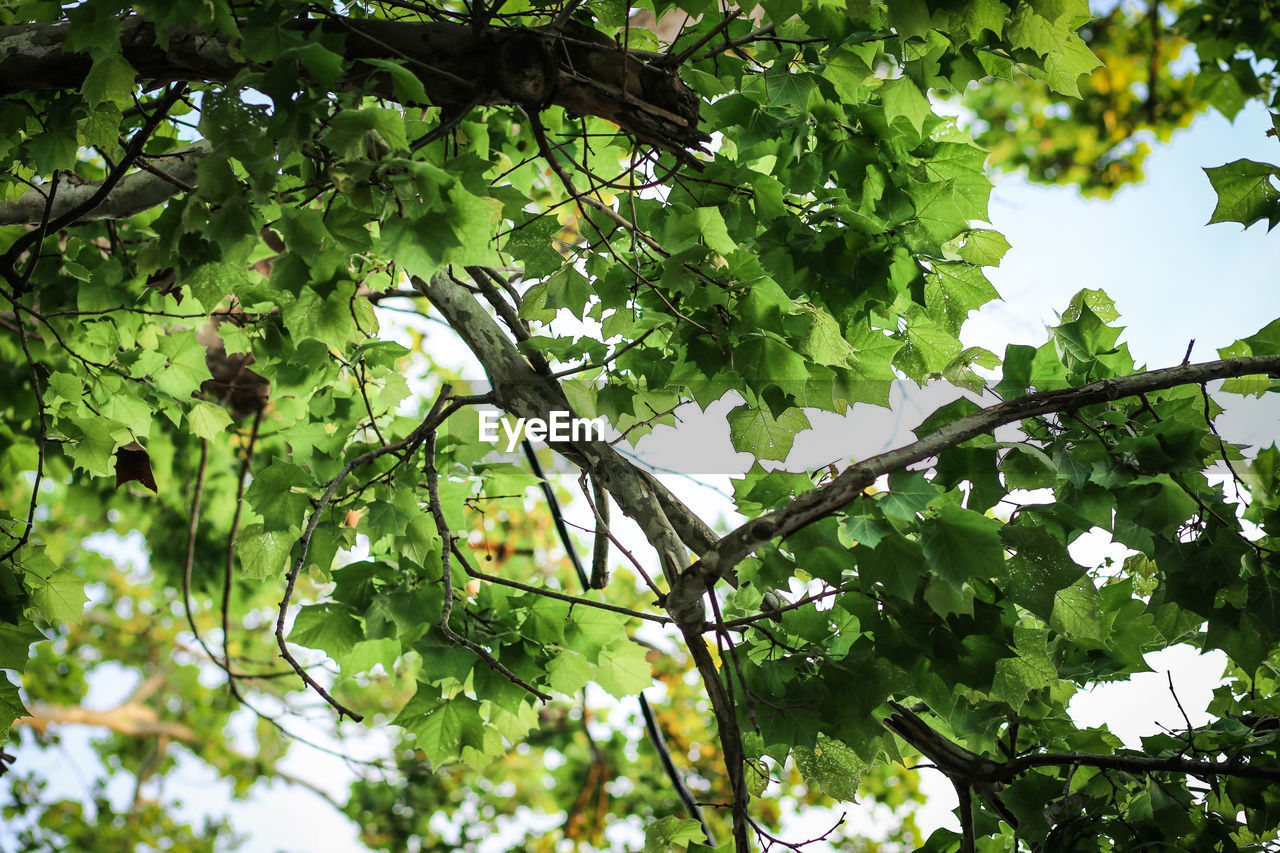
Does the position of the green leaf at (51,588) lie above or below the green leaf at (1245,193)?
below

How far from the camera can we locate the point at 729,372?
4.07 ft

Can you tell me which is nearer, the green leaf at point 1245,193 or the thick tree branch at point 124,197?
the green leaf at point 1245,193

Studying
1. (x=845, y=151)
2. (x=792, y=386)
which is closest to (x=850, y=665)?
(x=792, y=386)

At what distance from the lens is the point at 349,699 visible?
556 cm

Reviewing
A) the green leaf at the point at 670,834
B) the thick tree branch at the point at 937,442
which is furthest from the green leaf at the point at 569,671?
the thick tree branch at the point at 937,442

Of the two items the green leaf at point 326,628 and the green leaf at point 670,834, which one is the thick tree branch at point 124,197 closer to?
the green leaf at point 326,628

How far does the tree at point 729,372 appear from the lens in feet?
3.38

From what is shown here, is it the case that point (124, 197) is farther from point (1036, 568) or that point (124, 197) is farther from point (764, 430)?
point (1036, 568)

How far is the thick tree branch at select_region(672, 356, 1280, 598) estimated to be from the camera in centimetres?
99

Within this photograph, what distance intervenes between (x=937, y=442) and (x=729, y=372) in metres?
0.33

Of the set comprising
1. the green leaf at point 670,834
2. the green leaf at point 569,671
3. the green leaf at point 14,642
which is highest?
the green leaf at point 569,671

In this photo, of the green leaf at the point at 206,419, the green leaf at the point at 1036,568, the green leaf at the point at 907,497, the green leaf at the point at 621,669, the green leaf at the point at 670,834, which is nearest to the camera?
the green leaf at the point at 907,497

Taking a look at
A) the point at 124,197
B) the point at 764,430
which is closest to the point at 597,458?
the point at 764,430

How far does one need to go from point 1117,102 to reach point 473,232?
6.10m
